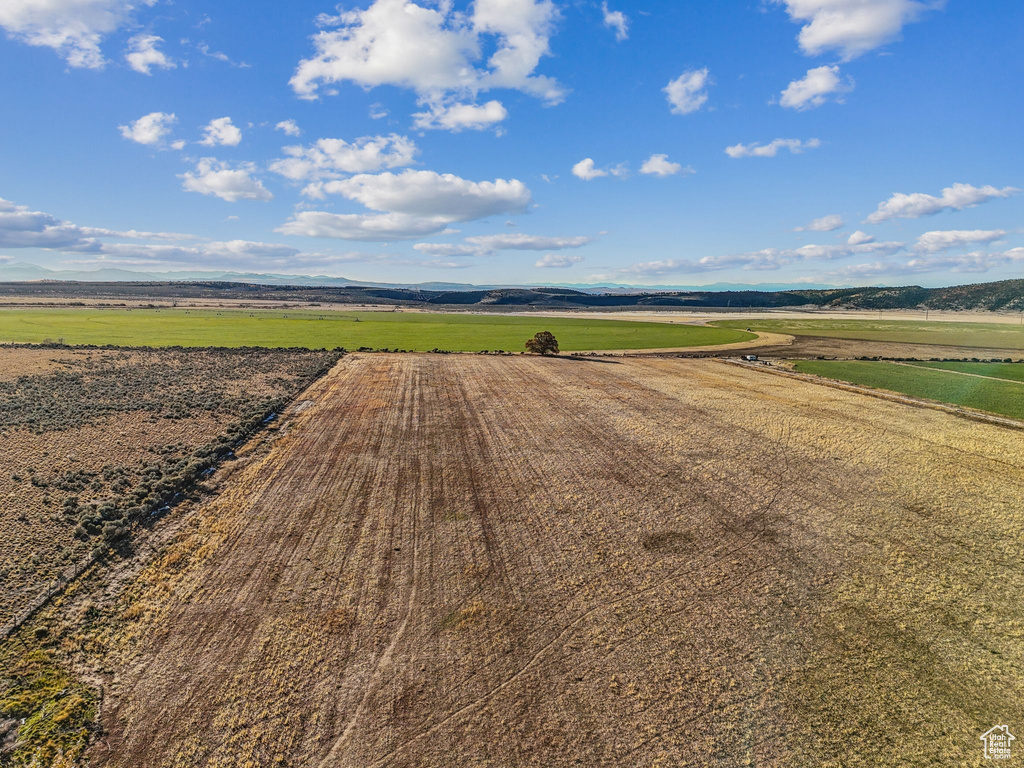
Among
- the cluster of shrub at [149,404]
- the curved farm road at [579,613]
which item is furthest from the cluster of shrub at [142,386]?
the curved farm road at [579,613]

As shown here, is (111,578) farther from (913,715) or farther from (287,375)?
(287,375)

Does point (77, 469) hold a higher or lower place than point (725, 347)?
lower

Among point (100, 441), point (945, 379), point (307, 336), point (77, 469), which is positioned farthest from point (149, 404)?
point (945, 379)

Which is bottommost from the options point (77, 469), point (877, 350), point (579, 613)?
point (579, 613)

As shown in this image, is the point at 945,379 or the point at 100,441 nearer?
the point at 100,441

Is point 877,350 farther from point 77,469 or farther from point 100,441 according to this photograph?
point 77,469

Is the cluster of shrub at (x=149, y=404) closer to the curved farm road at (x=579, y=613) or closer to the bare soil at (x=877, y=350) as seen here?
the curved farm road at (x=579, y=613)

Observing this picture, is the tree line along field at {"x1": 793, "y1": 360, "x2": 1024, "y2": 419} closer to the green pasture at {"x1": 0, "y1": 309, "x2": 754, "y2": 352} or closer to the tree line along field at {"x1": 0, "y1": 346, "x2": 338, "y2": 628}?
the green pasture at {"x1": 0, "y1": 309, "x2": 754, "y2": 352}
